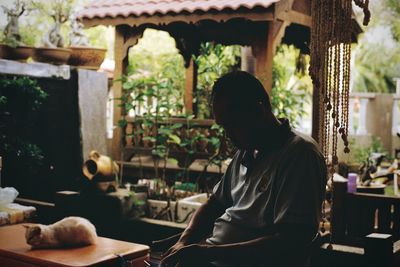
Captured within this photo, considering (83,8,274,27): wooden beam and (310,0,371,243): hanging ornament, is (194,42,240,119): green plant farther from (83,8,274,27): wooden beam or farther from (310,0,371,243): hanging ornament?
(310,0,371,243): hanging ornament

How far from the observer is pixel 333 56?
321 centimetres

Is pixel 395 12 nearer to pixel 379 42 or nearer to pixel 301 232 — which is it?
pixel 379 42

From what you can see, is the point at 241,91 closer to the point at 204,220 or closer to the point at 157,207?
the point at 204,220

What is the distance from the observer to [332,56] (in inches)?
126

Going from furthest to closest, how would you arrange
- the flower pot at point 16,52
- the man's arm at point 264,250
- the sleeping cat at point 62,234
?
the flower pot at point 16,52, the sleeping cat at point 62,234, the man's arm at point 264,250

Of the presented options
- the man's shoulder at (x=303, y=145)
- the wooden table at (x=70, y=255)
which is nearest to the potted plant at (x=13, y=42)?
the wooden table at (x=70, y=255)

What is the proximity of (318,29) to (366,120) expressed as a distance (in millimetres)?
11304

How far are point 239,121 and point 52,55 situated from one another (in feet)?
14.3

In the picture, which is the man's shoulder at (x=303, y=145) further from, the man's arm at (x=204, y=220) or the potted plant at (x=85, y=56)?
the potted plant at (x=85, y=56)

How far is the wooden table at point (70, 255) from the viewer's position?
11.5 ft

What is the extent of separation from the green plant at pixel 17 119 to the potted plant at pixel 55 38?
58cm

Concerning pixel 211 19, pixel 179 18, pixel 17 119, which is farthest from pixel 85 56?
pixel 211 19

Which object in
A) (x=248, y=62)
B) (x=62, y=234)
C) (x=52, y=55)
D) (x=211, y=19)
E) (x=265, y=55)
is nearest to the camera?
(x=62, y=234)

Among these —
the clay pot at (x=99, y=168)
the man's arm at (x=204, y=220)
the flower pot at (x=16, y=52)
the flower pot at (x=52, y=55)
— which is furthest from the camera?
the flower pot at (x=52, y=55)
